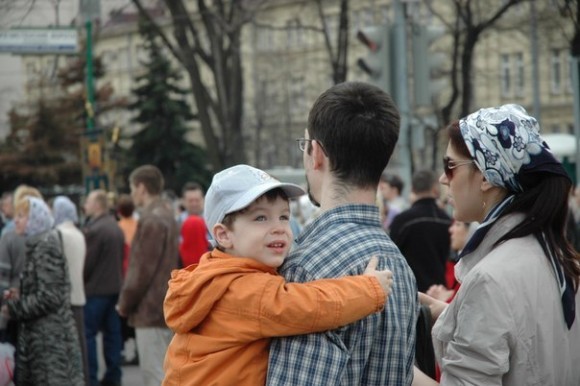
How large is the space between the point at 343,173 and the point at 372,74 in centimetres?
835

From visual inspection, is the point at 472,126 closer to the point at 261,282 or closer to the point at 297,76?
the point at 261,282

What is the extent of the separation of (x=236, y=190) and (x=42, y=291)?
19.0 ft

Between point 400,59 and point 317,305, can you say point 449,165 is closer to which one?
point 317,305

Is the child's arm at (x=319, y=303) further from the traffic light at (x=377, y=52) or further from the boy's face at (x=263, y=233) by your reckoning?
the traffic light at (x=377, y=52)

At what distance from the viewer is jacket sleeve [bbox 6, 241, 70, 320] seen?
9.17 meters

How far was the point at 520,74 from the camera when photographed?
60.1 m

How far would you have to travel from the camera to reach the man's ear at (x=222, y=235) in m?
3.66

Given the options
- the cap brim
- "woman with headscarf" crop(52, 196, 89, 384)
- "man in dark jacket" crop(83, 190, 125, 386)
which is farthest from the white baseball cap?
"man in dark jacket" crop(83, 190, 125, 386)

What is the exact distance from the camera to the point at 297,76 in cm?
5456

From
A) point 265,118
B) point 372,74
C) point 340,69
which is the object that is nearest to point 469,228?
point 372,74

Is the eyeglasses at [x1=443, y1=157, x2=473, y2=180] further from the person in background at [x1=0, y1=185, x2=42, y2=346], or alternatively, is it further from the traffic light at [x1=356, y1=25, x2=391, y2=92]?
the traffic light at [x1=356, y1=25, x2=391, y2=92]

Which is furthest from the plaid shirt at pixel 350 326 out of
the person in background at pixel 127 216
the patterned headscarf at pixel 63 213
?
the person in background at pixel 127 216

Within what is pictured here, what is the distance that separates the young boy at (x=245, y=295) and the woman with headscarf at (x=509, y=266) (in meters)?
0.34

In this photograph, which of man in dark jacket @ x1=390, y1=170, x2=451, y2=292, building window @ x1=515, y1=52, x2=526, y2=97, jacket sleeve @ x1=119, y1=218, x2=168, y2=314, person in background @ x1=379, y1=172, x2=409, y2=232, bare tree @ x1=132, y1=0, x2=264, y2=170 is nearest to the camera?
man in dark jacket @ x1=390, y1=170, x2=451, y2=292
